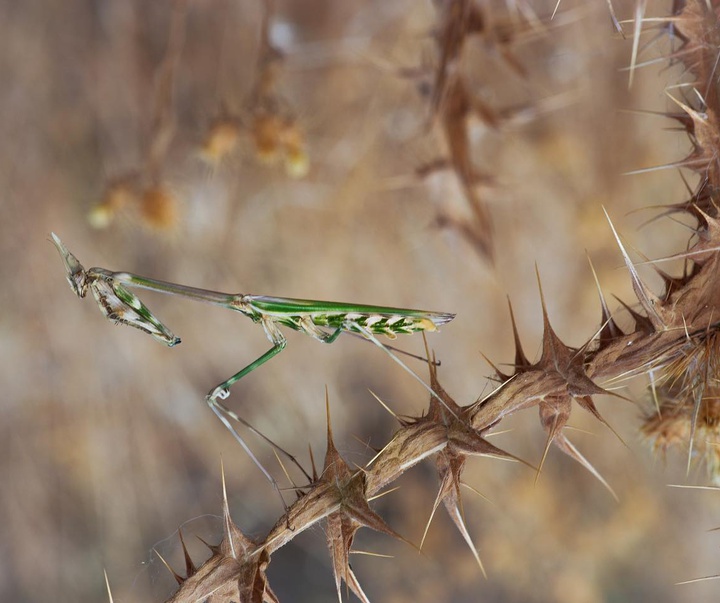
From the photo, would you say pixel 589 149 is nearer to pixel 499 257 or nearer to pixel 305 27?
pixel 499 257

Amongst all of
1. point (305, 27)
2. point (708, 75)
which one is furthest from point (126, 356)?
point (708, 75)

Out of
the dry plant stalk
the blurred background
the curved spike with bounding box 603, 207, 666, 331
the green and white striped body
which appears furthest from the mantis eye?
the blurred background

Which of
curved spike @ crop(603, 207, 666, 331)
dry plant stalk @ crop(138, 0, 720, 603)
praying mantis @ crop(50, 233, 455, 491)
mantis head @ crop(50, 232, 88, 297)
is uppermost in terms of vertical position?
mantis head @ crop(50, 232, 88, 297)

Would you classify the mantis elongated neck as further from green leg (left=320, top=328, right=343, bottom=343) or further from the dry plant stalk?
the dry plant stalk

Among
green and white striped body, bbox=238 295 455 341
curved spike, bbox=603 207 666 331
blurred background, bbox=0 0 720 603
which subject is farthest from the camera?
blurred background, bbox=0 0 720 603

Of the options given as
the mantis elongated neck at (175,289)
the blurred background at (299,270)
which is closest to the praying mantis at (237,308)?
the mantis elongated neck at (175,289)

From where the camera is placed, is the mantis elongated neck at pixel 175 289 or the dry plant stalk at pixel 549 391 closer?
the dry plant stalk at pixel 549 391

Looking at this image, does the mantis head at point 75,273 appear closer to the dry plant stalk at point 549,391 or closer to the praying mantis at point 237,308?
the praying mantis at point 237,308
